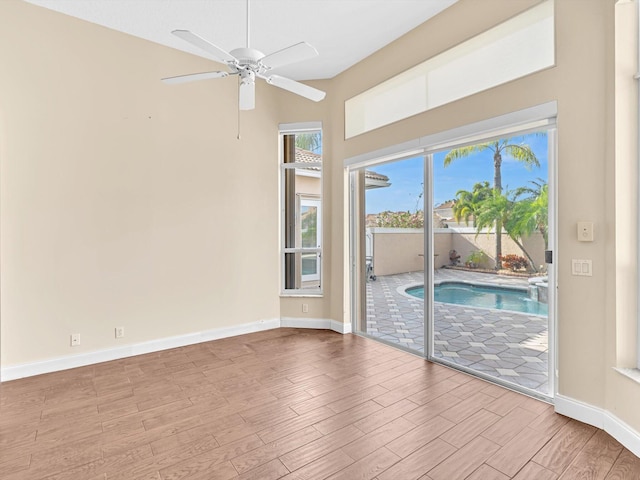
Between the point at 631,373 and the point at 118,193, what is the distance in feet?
15.2

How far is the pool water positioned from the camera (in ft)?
9.32

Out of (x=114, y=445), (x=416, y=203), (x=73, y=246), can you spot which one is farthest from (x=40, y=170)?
(x=416, y=203)

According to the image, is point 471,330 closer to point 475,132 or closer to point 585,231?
point 585,231

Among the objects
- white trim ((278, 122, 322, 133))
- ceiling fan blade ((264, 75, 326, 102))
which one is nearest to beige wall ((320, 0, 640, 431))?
ceiling fan blade ((264, 75, 326, 102))

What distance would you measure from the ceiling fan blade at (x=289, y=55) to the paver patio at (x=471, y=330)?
2.44 metres

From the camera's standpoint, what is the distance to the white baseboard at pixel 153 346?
10.5 feet

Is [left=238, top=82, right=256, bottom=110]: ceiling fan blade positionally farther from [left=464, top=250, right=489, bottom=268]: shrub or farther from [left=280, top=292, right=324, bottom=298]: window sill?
[left=280, top=292, right=324, bottom=298]: window sill

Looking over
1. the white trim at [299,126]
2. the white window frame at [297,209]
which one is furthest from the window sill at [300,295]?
the white trim at [299,126]

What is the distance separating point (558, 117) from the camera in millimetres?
2467

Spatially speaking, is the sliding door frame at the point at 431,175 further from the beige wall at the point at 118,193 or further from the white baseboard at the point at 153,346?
the beige wall at the point at 118,193

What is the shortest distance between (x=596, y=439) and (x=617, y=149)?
1886mm

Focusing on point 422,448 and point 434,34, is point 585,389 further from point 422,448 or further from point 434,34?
point 434,34

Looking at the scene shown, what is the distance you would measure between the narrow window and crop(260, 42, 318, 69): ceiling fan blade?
2605 mm

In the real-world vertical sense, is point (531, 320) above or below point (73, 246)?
below
